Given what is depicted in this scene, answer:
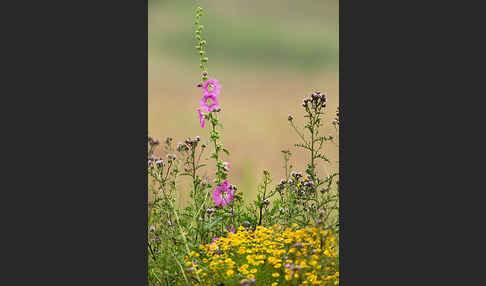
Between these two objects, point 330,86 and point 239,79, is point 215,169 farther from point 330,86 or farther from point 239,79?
point 330,86

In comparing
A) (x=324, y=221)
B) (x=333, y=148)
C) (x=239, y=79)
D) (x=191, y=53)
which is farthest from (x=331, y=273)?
(x=191, y=53)

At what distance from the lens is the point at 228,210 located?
177 inches

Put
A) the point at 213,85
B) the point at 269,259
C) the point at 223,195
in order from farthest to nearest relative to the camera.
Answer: the point at 223,195 < the point at 213,85 < the point at 269,259

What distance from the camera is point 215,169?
442 centimetres

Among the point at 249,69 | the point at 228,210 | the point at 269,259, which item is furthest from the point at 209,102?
the point at 269,259

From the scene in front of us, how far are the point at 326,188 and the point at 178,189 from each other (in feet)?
3.91

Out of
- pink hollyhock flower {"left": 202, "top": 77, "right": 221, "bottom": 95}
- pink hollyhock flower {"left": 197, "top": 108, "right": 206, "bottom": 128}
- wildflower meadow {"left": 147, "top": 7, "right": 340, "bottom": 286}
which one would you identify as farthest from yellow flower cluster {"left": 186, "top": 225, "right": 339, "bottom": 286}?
pink hollyhock flower {"left": 202, "top": 77, "right": 221, "bottom": 95}

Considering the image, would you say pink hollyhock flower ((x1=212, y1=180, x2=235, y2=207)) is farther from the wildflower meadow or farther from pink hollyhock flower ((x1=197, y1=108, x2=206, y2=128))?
pink hollyhock flower ((x1=197, y1=108, x2=206, y2=128))

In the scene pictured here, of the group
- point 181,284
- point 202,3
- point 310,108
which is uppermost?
point 202,3

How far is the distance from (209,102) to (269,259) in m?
1.27

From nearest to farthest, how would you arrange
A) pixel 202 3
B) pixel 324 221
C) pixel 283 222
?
1. pixel 324 221
2. pixel 202 3
3. pixel 283 222

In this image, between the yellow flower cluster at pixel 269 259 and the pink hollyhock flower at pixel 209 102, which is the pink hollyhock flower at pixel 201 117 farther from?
the yellow flower cluster at pixel 269 259

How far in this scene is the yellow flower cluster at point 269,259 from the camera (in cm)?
366

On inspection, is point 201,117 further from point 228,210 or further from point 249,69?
point 228,210
